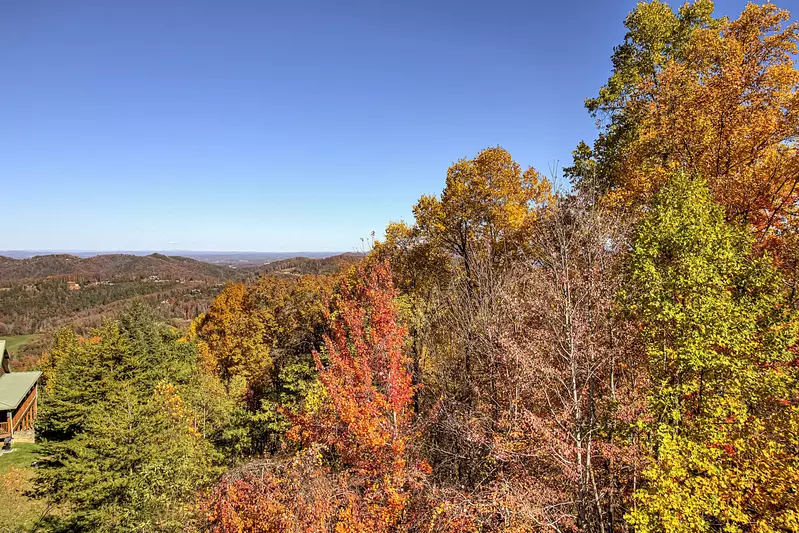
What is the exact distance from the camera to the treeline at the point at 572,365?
7.79 meters

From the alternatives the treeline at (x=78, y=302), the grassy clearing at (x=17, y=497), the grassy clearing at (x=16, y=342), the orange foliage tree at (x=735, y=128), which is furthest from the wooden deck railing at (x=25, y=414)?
the treeline at (x=78, y=302)

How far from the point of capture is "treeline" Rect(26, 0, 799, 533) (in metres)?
7.79

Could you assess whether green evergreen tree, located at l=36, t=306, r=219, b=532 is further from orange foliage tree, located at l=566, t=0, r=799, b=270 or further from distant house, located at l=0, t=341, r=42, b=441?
orange foliage tree, located at l=566, t=0, r=799, b=270

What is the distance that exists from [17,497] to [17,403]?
15.9 m

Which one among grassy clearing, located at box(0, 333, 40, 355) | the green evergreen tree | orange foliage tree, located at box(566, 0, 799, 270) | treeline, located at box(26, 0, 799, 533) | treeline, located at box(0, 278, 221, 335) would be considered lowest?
grassy clearing, located at box(0, 333, 40, 355)

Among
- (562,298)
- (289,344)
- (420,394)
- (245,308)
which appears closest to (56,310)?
(245,308)

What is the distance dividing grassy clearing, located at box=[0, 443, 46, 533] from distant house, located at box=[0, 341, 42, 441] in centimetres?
503

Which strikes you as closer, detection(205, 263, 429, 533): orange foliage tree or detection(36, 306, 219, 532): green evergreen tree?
detection(205, 263, 429, 533): orange foliage tree

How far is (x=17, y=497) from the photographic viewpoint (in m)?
22.9

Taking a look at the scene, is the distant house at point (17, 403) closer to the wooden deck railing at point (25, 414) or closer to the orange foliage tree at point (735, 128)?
the wooden deck railing at point (25, 414)

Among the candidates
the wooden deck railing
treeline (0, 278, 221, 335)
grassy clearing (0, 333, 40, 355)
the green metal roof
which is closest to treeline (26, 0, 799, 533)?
the green metal roof

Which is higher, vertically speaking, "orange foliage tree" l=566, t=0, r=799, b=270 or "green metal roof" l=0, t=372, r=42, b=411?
"orange foliage tree" l=566, t=0, r=799, b=270

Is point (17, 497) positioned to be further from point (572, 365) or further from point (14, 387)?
point (572, 365)

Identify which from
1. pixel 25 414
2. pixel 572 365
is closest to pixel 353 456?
pixel 572 365
